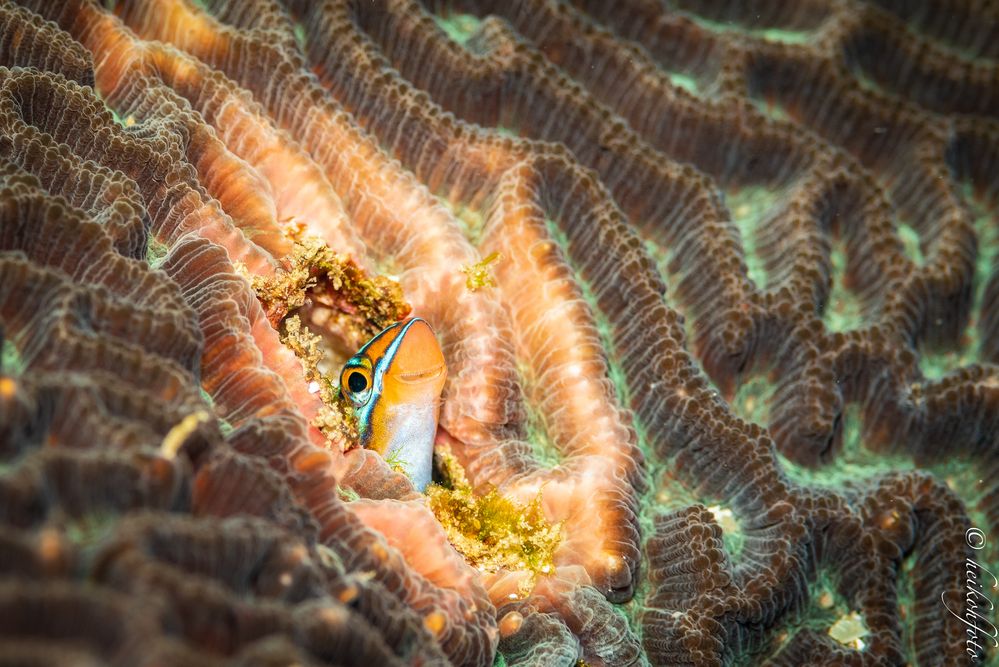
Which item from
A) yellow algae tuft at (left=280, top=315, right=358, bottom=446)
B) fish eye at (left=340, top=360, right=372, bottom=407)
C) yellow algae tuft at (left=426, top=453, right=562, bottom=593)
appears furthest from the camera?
yellow algae tuft at (left=426, top=453, right=562, bottom=593)

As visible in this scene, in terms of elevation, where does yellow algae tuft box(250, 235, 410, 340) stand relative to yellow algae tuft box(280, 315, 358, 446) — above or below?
above

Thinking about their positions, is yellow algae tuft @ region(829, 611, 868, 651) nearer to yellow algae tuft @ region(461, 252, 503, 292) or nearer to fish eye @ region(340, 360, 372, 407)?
yellow algae tuft @ region(461, 252, 503, 292)

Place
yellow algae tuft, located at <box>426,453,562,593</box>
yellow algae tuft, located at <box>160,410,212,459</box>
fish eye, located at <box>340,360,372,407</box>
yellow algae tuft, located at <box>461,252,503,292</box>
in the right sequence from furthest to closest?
yellow algae tuft, located at <box>461,252,503,292</box> < yellow algae tuft, located at <box>426,453,562,593</box> < fish eye, located at <box>340,360,372,407</box> < yellow algae tuft, located at <box>160,410,212,459</box>

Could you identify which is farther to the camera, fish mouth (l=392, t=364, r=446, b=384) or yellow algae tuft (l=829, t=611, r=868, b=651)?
yellow algae tuft (l=829, t=611, r=868, b=651)

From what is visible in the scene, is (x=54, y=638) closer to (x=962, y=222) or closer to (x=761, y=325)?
(x=761, y=325)

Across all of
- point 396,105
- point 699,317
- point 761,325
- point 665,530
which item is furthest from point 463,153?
point 665,530

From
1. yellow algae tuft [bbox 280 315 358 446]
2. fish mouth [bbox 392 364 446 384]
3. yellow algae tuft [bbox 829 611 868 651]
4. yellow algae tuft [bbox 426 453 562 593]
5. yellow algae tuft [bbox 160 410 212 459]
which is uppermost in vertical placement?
yellow algae tuft [bbox 160 410 212 459]

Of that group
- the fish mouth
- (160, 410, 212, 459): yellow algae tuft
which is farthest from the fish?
(160, 410, 212, 459): yellow algae tuft

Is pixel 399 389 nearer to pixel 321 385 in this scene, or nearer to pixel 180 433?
pixel 321 385
